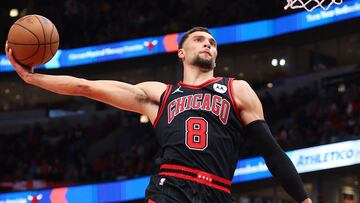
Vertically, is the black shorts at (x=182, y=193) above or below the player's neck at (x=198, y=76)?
below

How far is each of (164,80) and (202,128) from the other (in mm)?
20171

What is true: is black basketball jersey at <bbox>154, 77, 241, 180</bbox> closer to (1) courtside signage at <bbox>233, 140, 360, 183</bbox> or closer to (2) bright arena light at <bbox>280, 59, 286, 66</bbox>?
(1) courtside signage at <bbox>233, 140, 360, 183</bbox>

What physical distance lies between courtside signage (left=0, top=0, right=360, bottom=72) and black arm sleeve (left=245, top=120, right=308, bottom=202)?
14048mm

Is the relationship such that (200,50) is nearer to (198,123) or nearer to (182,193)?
(198,123)

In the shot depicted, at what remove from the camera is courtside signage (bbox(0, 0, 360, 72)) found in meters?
19.3

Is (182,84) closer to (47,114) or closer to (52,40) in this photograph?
(52,40)

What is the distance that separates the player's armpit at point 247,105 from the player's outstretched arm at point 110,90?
1.77 ft

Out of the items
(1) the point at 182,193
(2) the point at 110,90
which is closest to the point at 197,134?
(1) the point at 182,193

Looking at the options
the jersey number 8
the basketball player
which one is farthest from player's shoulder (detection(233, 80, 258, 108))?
the jersey number 8

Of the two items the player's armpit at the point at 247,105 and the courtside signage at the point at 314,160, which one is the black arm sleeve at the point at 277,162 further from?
the courtside signage at the point at 314,160

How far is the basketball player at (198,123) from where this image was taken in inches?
175

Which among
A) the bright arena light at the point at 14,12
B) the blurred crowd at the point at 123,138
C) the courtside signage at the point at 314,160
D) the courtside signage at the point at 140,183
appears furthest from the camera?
the bright arena light at the point at 14,12

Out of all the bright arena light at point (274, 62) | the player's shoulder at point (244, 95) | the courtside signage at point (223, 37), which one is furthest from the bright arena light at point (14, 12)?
the player's shoulder at point (244, 95)

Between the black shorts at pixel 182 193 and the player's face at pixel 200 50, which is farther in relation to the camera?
the player's face at pixel 200 50
